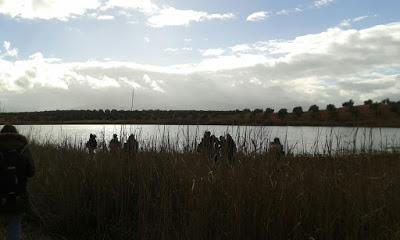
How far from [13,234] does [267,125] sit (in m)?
3.66

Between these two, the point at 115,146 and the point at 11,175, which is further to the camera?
the point at 115,146

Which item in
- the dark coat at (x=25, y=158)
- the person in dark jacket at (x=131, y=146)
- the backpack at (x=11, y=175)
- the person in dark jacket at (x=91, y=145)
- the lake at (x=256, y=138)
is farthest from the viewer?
the person in dark jacket at (x=91, y=145)

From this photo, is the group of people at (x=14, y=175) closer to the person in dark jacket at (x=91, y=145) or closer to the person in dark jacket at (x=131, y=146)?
the person in dark jacket at (x=131, y=146)

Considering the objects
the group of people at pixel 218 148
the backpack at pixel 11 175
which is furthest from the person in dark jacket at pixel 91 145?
the backpack at pixel 11 175

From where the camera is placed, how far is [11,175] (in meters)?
5.23

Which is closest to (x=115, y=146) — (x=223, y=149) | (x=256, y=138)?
(x=223, y=149)

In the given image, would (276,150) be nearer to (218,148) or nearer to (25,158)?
(218,148)

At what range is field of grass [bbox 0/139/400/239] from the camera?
5340 millimetres

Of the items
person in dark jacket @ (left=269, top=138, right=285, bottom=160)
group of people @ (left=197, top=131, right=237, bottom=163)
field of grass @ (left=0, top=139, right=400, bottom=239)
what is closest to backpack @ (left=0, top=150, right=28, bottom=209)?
field of grass @ (left=0, top=139, right=400, bottom=239)

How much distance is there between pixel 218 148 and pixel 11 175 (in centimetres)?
306

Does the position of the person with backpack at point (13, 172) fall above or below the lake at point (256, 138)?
below

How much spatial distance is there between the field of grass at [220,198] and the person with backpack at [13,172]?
1.47 meters

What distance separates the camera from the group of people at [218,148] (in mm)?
Result: 6641

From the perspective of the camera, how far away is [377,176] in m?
6.75
